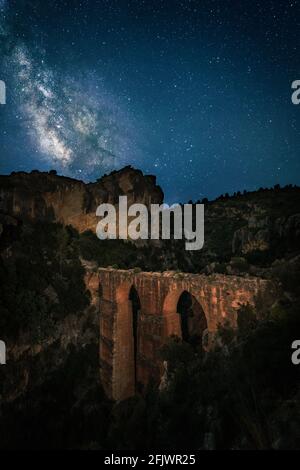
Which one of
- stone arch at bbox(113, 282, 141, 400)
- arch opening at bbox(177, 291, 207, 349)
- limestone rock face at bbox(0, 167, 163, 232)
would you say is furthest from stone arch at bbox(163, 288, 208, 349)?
limestone rock face at bbox(0, 167, 163, 232)

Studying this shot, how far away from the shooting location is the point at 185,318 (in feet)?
105

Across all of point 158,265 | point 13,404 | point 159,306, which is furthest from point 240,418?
point 158,265

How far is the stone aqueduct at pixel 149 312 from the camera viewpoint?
17156 millimetres

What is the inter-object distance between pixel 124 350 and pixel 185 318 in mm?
8612

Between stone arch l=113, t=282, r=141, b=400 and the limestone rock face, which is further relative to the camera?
the limestone rock face

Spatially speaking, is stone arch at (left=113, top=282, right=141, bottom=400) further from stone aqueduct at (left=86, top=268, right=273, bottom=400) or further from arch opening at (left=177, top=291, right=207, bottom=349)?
arch opening at (left=177, top=291, right=207, bottom=349)

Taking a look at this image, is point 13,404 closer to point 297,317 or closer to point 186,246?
point 297,317

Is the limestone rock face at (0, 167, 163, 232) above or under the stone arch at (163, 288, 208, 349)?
above

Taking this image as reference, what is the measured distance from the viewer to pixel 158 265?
155 ft

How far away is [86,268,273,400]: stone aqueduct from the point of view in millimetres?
17156

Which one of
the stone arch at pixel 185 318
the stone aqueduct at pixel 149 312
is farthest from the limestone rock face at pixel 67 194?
the stone arch at pixel 185 318

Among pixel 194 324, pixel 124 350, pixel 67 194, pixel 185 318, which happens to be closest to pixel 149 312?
pixel 124 350

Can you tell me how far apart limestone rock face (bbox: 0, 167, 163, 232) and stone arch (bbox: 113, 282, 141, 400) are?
2384cm

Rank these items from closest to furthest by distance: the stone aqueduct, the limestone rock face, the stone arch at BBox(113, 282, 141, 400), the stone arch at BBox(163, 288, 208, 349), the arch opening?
1. the stone aqueduct
2. the stone arch at BBox(163, 288, 208, 349)
3. the stone arch at BBox(113, 282, 141, 400)
4. the arch opening
5. the limestone rock face
